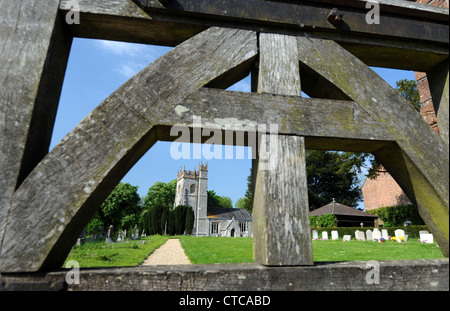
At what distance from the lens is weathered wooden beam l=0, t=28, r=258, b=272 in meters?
1.35

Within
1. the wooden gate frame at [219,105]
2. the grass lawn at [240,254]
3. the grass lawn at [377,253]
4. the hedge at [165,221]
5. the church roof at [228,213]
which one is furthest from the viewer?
the church roof at [228,213]

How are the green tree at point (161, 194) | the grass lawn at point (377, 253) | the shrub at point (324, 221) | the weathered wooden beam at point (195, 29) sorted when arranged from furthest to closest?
the green tree at point (161, 194) → the shrub at point (324, 221) → the grass lawn at point (377, 253) → the weathered wooden beam at point (195, 29)

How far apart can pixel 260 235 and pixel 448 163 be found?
1413mm

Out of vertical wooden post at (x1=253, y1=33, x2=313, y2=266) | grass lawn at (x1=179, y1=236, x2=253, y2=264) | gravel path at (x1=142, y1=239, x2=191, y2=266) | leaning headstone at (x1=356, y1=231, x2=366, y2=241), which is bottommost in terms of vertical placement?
gravel path at (x1=142, y1=239, x2=191, y2=266)

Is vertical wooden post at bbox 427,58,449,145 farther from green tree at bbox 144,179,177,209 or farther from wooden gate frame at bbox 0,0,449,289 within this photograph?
green tree at bbox 144,179,177,209

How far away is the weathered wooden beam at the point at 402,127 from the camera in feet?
5.75

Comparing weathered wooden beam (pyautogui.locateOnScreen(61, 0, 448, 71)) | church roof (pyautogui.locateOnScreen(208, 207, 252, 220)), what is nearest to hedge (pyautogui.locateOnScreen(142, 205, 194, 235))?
church roof (pyautogui.locateOnScreen(208, 207, 252, 220))

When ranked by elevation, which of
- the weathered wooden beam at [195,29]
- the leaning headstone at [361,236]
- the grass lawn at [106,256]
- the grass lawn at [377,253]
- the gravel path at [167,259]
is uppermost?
the weathered wooden beam at [195,29]

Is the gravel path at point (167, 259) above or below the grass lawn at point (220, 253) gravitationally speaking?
below

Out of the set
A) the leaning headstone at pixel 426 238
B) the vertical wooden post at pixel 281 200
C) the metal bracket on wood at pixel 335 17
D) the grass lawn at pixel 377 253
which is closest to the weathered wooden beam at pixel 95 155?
the vertical wooden post at pixel 281 200

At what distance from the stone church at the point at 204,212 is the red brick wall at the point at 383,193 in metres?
30.1

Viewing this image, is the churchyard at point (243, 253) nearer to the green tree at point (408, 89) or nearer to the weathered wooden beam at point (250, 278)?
the weathered wooden beam at point (250, 278)

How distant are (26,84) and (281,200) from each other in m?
1.71
